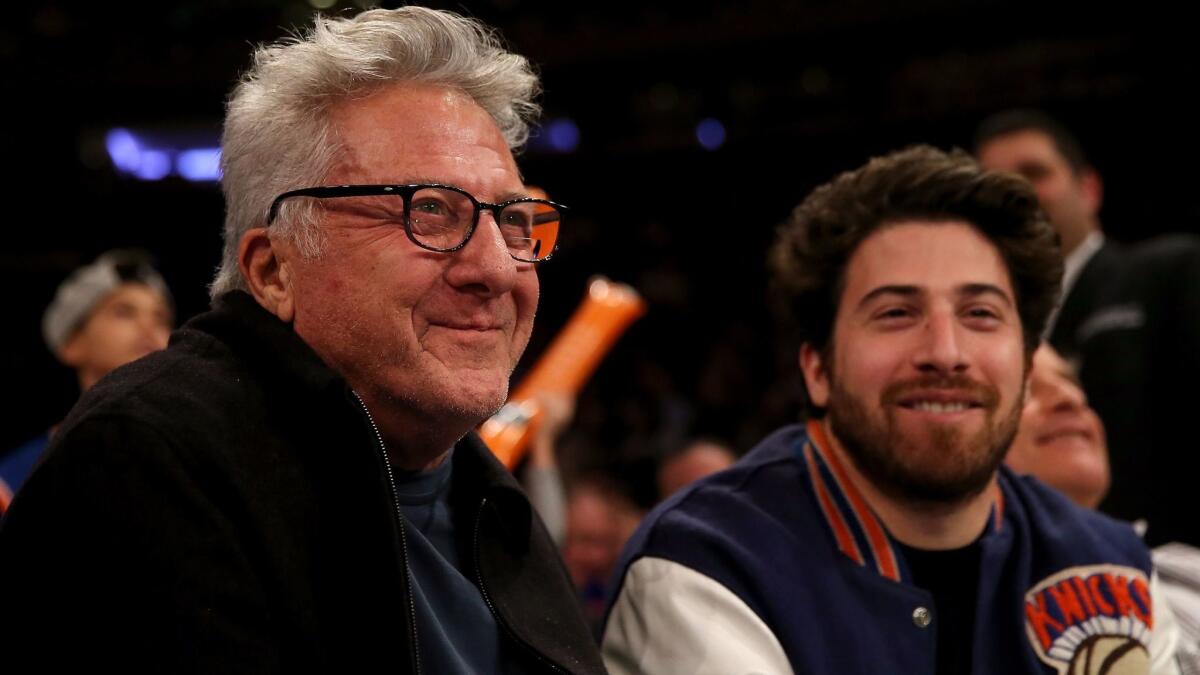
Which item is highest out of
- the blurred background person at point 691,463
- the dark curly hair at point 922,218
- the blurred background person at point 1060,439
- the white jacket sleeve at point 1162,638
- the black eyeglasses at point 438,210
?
the dark curly hair at point 922,218

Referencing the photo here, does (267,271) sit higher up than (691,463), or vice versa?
(267,271)

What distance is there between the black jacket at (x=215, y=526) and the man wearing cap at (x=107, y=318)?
1.97 m

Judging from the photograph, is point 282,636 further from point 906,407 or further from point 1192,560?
point 1192,560

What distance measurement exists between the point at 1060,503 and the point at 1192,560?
0.36 meters

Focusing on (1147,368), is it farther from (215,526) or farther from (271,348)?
(215,526)

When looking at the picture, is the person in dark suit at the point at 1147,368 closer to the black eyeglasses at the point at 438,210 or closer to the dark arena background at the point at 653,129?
the black eyeglasses at the point at 438,210

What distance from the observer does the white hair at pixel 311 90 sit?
1.35 metres

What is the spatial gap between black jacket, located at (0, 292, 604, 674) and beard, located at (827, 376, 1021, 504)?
2.61ft

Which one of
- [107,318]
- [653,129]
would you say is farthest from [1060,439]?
[653,129]

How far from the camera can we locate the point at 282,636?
111 cm

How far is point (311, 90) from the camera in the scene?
1.37 meters

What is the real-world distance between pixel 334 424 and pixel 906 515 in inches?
35.3

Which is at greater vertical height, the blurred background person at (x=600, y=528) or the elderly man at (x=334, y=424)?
the elderly man at (x=334, y=424)

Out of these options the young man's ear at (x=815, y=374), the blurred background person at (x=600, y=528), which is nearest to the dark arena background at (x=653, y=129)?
the blurred background person at (x=600, y=528)
